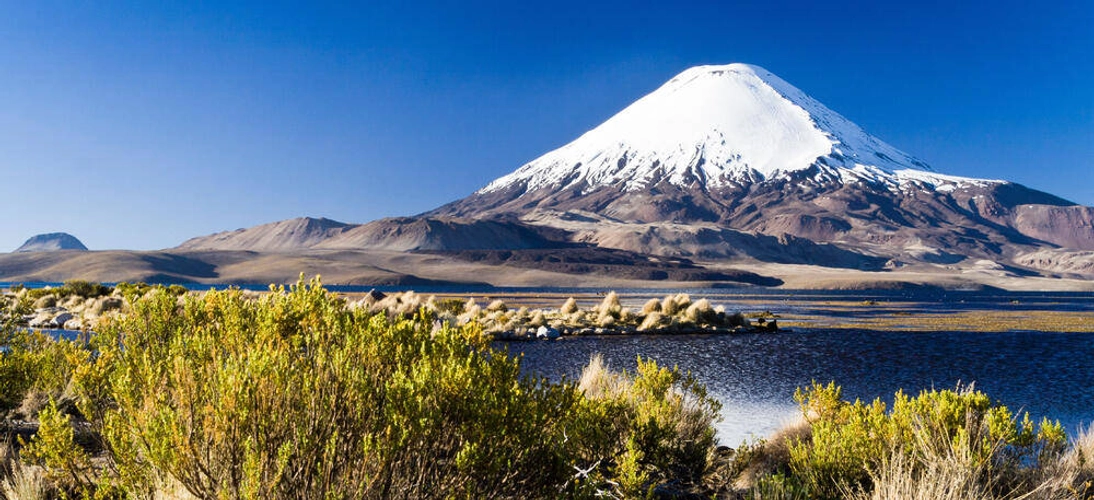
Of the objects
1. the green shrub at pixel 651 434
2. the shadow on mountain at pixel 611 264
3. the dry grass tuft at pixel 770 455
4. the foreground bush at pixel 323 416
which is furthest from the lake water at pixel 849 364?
the shadow on mountain at pixel 611 264

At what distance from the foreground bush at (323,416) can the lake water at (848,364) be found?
21.2 feet

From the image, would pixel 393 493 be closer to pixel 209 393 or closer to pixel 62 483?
pixel 209 393

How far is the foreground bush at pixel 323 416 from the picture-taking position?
325 cm

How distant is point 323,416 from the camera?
3.45 meters

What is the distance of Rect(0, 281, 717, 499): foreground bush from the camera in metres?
3.25

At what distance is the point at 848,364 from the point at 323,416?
66.8 ft

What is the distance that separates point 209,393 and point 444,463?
1.34 meters

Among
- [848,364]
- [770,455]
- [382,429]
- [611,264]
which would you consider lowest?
[848,364]

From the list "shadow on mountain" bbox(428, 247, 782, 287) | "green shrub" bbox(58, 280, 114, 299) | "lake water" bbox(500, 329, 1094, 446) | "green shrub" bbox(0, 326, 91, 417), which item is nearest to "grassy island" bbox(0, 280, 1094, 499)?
"green shrub" bbox(0, 326, 91, 417)

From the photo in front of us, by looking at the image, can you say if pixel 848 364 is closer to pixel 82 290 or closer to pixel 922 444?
pixel 922 444

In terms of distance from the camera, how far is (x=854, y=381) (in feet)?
55.8

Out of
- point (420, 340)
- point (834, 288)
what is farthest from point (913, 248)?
→ point (420, 340)

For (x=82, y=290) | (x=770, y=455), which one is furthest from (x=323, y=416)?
(x=82, y=290)

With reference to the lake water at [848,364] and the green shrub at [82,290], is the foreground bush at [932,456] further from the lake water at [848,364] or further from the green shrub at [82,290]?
the green shrub at [82,290]
